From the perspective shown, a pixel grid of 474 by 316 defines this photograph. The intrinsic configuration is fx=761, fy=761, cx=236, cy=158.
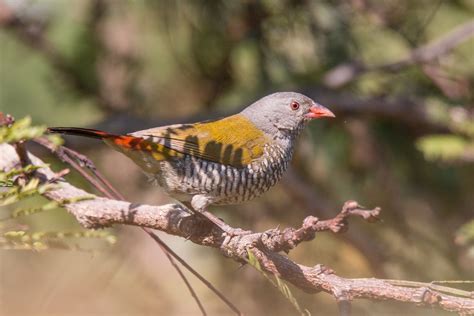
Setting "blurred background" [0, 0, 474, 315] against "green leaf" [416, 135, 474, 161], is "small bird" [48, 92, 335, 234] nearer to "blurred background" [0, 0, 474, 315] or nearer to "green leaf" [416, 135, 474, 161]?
"green leaf" [416, 135, 474, 161]

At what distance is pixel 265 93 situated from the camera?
5.39 m

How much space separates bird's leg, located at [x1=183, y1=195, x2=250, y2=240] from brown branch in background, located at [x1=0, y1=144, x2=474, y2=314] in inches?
1.2

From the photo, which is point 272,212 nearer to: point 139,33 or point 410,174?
point 410,174

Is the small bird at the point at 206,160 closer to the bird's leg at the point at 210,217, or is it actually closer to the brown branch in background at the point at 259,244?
the bird's leg at the point at 210,217

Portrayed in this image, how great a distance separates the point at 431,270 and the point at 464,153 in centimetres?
106

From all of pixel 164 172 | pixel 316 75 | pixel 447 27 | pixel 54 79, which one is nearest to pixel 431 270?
pixel 316 75

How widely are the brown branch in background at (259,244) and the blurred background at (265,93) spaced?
2010 mm

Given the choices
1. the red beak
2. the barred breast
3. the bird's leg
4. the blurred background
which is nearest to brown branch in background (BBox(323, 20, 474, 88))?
the blurred background

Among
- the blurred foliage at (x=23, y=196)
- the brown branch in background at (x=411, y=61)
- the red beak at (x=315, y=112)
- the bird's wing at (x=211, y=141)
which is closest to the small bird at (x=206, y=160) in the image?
the bird's wing at (x=211, y=141)

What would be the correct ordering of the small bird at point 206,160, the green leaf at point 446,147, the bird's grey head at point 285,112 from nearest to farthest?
1. the small bird at point 206,160
2. the bird's grey head at point 285,112
3. the green leaf at point 446,147

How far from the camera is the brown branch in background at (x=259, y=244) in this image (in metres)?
2.51

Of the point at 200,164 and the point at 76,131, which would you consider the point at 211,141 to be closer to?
the point at 200,164

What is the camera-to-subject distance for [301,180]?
564 centimetres

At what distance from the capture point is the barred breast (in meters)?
3.53
